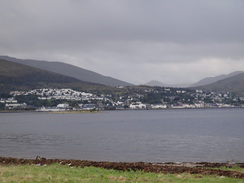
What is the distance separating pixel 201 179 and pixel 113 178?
15.8ft

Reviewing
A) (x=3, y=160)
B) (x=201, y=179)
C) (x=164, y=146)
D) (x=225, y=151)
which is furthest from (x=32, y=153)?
(x=201, y=179)

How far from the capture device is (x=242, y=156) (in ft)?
136

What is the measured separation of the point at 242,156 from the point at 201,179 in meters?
22.5

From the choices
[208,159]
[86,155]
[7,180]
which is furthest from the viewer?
[86,155]

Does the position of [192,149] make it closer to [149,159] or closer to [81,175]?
[149,159]

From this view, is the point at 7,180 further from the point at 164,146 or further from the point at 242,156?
the point at 164,146

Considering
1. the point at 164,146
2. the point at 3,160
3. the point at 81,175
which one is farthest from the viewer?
the point at 164,146

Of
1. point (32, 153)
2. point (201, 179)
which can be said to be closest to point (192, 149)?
point (32, 153)

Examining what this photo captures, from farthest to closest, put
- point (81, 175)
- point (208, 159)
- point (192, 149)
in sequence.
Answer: point (192, 149), point (208, 159), point (81, 175)

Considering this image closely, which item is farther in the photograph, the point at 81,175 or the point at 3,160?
the point at 3,160

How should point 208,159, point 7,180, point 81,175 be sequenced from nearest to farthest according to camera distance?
point 7,180
point 81,175
point 208,159

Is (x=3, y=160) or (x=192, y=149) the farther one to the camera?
(x=192, y=149)

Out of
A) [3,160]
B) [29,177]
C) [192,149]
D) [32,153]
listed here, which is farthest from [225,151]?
[29,177]

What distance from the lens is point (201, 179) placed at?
2098cm
